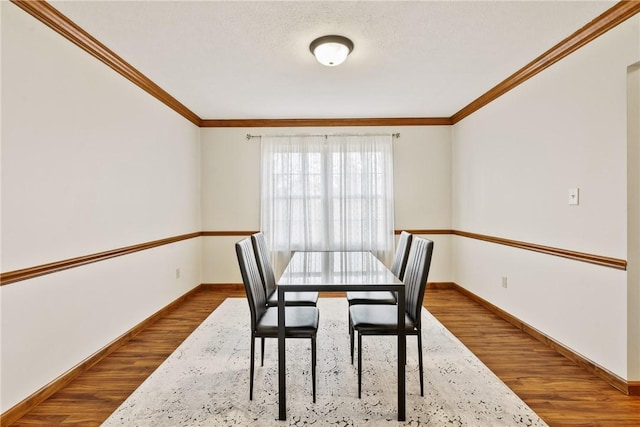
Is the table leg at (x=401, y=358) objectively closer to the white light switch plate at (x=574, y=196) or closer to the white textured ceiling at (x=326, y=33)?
the white light switch plate at (x=574, y=196)

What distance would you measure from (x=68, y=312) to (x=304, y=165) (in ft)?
10.1

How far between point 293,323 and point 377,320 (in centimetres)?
50

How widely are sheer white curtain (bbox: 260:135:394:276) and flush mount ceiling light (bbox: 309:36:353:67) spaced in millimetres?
2125

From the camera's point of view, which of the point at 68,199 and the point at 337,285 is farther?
the point at 68,199

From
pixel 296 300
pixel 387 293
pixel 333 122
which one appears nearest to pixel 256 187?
pixel 333 122

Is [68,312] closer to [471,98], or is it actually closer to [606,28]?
[606,28]

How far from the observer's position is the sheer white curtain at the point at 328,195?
4.68m

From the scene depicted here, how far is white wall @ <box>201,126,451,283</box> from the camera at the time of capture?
15.7 feet

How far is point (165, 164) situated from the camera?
3746 millimetres

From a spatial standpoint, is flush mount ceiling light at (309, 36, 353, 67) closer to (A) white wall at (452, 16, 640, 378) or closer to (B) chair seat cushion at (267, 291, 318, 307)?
(A) white wall at (452, 16, 640, 378)

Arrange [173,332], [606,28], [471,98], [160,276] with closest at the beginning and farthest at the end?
[606,28], [173,332], [160,276], [471,98]

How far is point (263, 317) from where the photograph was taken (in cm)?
222

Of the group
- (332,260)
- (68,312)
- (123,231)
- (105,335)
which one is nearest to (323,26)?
(332,260)

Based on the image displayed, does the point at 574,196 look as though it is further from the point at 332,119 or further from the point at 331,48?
the point at 332,119
